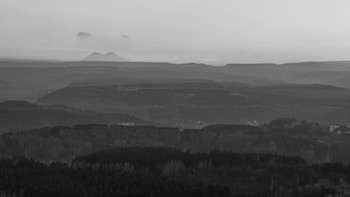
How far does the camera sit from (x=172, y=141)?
14662 centimetres

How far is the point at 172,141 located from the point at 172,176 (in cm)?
5676

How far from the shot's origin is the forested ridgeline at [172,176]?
244 feet

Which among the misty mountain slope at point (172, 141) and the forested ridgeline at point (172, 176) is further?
the misty mountain slope at point (172, 141)

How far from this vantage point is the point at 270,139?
482 ft

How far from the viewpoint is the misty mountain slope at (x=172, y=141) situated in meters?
130

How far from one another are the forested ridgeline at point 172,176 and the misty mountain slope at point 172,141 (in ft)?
76.0

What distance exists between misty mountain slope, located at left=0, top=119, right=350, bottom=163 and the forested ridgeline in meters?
23.2

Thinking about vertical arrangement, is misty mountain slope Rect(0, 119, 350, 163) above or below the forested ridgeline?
below

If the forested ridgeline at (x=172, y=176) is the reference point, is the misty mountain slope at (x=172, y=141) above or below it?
below

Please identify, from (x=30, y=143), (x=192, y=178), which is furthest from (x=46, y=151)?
(x=192, y=178)

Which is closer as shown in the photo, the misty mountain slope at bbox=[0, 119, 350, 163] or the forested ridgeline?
the forested ridgeline

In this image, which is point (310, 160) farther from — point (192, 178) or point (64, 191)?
point (64, 191)

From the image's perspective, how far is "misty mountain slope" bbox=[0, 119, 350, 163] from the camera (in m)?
130

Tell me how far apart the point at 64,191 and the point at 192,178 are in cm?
2294
